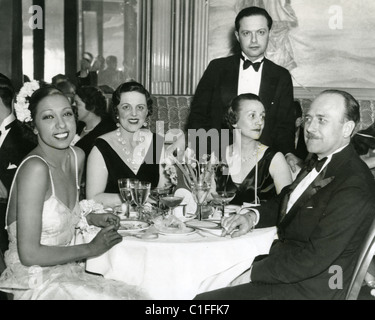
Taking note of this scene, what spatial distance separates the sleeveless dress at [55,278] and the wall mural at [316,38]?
575 cm

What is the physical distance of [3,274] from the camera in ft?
7.46

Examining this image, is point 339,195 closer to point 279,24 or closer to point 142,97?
point 142,97

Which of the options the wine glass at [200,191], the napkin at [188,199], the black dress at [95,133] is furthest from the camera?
the black dress at [95,133]

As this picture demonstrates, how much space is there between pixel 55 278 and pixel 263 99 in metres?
2.61

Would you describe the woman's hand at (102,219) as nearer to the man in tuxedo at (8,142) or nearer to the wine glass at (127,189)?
the wine glass at (127,189)

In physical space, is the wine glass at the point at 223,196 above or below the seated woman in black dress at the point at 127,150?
below

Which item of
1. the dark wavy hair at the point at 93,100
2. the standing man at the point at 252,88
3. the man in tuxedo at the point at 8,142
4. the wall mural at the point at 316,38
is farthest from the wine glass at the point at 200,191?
the wall mural at the point at 316,38

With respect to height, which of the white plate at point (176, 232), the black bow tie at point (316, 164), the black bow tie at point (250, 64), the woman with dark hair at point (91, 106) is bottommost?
the white plate at point (176, 232)

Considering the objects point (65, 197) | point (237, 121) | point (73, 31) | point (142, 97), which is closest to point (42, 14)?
point (73, 31)

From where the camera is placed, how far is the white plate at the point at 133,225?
7.89 ft

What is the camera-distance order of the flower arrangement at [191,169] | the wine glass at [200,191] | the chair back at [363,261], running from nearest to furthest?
the chair back at [363,261], the wine glass at [200,191], the flower arrangement at [191,169]

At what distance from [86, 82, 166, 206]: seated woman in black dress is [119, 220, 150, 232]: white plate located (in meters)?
0.80

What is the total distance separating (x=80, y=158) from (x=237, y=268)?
3.60 feet

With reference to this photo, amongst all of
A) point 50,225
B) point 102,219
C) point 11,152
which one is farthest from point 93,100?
point 50,225
